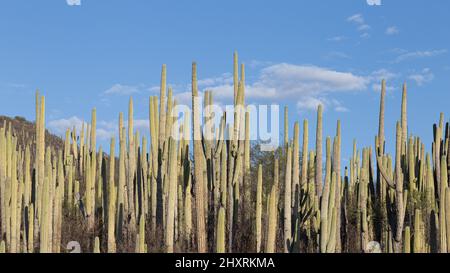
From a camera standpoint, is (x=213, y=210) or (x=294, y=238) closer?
(x=294, y=238)

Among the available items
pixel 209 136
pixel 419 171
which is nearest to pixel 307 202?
pixel 209 136

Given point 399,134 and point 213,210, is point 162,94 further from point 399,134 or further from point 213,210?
point 399,134

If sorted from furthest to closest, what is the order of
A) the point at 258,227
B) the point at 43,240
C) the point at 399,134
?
1. the point at 399,134
2. the point at 258,227
3. the point at 43,240

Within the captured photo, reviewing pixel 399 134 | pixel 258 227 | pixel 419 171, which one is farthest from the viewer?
pixel 419 171

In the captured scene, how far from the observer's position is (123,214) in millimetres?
7863

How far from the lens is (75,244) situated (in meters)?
7.34

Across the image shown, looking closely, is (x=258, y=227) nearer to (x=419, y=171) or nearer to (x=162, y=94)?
(x=162, y=94)

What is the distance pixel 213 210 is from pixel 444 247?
2.85 m

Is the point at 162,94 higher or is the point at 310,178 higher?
the point at 162,94

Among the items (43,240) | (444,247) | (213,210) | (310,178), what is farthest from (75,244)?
(444,247)

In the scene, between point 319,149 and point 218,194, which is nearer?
point 319,149

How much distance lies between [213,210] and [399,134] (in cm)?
264
